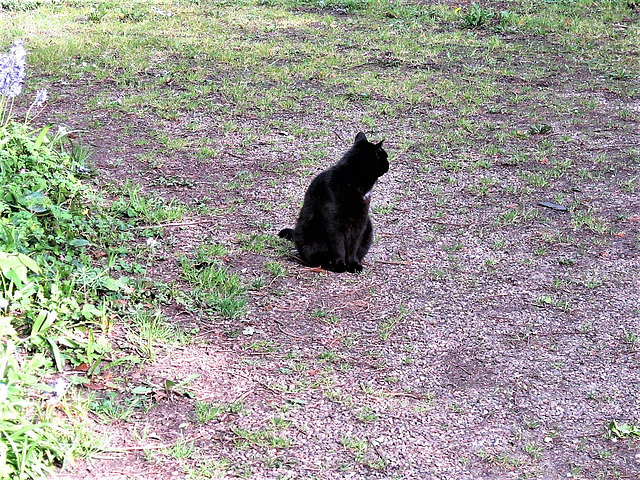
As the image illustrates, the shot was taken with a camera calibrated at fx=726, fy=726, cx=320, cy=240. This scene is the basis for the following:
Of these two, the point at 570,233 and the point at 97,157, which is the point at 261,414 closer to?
the point at 570,233

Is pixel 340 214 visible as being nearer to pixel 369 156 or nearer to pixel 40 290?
pixel 369 156

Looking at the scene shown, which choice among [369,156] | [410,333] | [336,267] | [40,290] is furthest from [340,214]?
[40,290]

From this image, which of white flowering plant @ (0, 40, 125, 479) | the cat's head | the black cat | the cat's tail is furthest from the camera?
the cat's tail

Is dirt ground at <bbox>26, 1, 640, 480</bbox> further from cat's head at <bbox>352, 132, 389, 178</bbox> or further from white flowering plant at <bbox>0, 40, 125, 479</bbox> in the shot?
cat's head at <bbox>352, 132, 389, 178</bbox>

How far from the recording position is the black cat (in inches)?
187

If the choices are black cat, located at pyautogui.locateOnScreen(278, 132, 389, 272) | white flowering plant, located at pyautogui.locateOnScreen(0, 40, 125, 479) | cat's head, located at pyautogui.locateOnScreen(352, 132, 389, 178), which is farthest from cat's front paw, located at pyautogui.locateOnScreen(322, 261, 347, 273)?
white flowering plant, located at pyautogui.locateOnScreen(0, 40, 125, 479)

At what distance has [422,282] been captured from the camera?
4707 millimetres

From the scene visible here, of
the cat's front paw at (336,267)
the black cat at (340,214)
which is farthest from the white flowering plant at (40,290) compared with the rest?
the cat's front paw at (336,267)

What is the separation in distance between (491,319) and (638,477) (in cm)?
137

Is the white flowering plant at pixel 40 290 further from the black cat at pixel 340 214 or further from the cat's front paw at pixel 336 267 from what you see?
the cat's front paw at pixel 336 267

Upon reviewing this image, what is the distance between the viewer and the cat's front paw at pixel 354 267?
482 cm

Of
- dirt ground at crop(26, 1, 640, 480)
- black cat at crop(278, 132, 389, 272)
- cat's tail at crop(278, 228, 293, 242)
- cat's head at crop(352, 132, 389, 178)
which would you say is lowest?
dirt ground at crop(26, 1, 640, 480)

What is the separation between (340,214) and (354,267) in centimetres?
37

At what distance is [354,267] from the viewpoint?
4.82 metres
